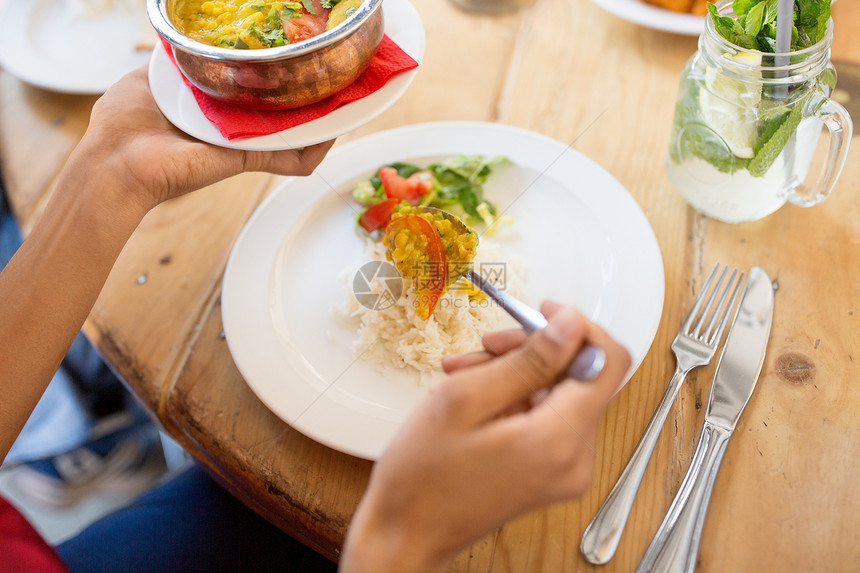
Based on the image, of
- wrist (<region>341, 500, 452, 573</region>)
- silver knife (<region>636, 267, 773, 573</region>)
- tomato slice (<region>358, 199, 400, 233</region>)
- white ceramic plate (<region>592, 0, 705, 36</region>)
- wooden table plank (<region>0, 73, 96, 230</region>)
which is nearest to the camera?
wrist (<region>341, 500, 452, 573</region>)

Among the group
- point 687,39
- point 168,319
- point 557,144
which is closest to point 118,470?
point 168,319

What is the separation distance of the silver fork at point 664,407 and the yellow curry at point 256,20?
33.1 inches

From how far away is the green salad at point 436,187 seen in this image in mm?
1335

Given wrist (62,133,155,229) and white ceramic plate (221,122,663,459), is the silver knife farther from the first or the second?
wrist (62,133,155,229)

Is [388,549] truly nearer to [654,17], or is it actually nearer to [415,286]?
[415,286]

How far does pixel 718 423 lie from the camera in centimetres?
95

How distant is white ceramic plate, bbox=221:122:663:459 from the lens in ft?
3.39

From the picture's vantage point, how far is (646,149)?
55.6 inches

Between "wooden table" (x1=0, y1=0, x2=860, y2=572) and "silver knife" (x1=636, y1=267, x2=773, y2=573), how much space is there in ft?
0.08

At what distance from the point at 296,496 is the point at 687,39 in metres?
1.53

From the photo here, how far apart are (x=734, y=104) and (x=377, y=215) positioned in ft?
2.33

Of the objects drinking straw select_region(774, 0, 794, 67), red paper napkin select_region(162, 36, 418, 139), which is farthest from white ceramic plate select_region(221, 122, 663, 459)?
drinking straw select_region(774, 0, 794, 67)

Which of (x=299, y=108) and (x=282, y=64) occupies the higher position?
(x=282, y=64)

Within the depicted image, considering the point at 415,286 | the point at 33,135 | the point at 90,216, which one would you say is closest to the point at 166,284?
the point at 90,216
